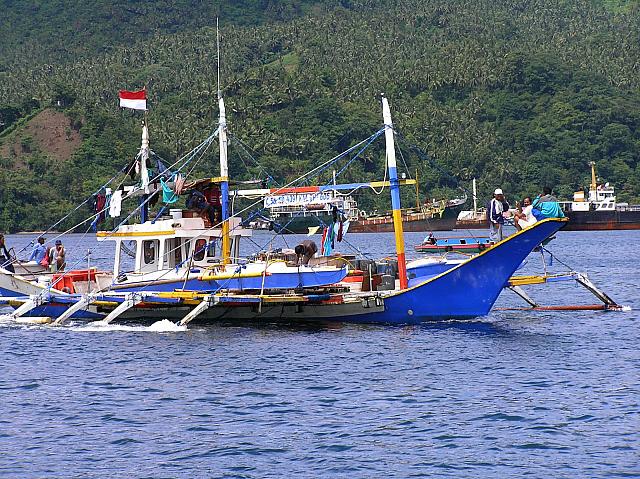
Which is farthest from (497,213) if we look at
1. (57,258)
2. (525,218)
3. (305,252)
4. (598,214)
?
(598,214)

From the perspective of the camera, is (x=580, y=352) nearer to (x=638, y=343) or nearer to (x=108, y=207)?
(x=638, y=343)

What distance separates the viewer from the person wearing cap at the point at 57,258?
161ft

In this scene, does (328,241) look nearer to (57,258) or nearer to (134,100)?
(134,100)

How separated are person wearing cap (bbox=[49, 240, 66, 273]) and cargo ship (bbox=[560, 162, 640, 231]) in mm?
112585

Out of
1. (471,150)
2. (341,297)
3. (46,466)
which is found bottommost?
(46,466)

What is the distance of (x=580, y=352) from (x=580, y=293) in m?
23.2

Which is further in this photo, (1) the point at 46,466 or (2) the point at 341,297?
(2) the point at 341,297

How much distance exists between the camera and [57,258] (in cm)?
4906

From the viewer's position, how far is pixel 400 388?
29.8 m

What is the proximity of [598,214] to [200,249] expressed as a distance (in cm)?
12356

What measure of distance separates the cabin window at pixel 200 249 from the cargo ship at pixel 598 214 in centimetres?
11756

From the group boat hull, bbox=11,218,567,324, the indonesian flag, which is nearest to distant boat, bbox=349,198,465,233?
the indonesian flag

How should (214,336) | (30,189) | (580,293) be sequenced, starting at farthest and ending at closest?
(30,189)
(580,293)
(214,336)

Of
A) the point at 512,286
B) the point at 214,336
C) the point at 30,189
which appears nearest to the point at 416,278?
the point at 512,286
